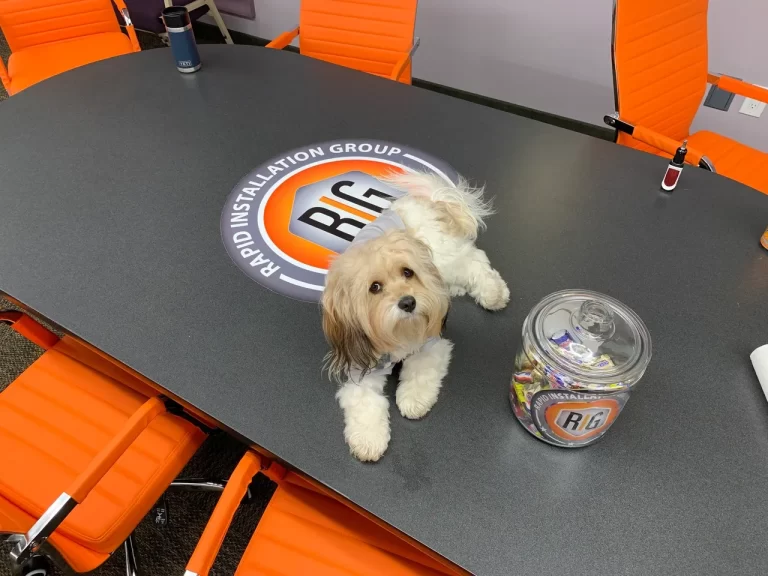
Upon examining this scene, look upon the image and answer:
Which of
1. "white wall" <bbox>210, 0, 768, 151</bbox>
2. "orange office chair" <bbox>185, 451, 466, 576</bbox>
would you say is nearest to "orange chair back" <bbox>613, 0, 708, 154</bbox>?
"white wall" <bbox>210, 0, 768, 151</bbox>

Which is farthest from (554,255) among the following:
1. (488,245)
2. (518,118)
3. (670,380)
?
(518,118)

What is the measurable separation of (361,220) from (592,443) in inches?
32.6

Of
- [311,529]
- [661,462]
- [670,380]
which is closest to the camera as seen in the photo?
[661,462]

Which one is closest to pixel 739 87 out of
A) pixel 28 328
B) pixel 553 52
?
pixel 553 52

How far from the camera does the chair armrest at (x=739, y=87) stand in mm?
1854

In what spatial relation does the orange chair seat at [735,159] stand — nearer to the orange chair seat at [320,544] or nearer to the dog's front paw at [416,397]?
the dog's front paw at [416,397]

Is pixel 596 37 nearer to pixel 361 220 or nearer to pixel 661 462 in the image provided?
pixel 361 220

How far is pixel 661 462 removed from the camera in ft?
3.05

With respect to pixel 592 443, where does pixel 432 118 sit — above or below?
above

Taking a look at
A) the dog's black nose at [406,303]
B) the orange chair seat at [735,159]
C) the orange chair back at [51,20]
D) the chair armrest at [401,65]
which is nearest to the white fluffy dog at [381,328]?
the dog's black nose at [406,303]

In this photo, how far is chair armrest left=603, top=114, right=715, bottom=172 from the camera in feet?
5.42

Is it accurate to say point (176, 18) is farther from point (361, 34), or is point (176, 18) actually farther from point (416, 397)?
point (416, 397)

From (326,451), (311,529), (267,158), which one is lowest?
(311,529)

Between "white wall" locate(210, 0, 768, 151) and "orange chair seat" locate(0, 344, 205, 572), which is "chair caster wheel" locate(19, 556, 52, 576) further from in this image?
"white wall" locate(210, 0, 768, 151)
